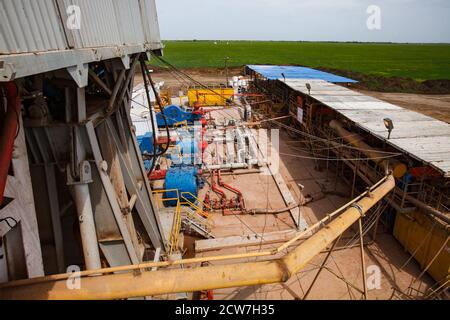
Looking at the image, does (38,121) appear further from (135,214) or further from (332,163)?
(332,163)

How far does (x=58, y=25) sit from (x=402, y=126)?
17288 millimetres

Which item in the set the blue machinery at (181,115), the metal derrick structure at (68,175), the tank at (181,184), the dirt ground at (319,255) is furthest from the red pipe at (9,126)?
→ the blue machinery at (181,115)

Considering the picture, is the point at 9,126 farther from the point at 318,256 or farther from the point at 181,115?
the point at 181,115

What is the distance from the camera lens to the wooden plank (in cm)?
1387

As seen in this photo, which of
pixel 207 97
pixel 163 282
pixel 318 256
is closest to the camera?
pixel 163 282

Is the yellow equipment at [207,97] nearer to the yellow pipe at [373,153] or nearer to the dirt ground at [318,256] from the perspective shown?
the dirt ground at [318,256]

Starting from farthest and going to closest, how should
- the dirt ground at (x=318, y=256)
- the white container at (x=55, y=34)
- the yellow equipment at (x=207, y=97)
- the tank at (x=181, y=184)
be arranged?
the yellow equipment at (x=207, y=97) → the tank at (x=181, y=184) → the dirt ground at (x=318, y=256) → the white container at (x=55, y=34)

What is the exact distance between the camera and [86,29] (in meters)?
4.04

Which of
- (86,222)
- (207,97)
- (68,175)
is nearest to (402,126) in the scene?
(86,222)

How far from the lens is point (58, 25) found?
330 cm

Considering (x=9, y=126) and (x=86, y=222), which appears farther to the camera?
(x=86, y=222)

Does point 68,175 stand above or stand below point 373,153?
above

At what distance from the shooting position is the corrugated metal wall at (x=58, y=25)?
8.23ft

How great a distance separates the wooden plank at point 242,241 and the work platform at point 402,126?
7.15 meters
